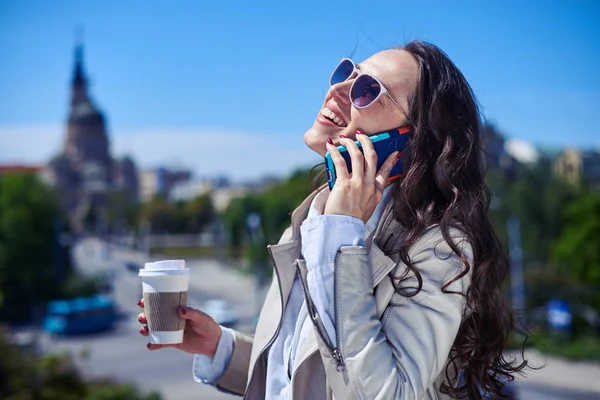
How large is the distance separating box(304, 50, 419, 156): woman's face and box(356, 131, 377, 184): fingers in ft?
0.29

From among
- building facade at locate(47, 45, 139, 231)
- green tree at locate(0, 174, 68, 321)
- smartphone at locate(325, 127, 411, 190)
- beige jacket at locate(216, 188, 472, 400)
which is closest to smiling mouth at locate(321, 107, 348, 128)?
smartphone at locate(325, 127, 411, 190)

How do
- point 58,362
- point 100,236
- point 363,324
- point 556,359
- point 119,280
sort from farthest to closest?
point 100,236 → point 119,280 → point 556,359 → point 58,362 → point 363,324

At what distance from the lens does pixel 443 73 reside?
1.64 metres

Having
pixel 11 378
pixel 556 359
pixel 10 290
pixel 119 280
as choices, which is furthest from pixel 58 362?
pixel 119 280

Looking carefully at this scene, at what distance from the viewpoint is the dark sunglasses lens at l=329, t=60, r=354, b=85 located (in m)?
1.73

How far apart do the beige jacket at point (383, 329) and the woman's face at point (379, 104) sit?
0.24 meters

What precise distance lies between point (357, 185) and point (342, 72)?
367 millimetres

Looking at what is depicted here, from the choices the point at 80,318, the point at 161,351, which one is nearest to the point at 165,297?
the point at 161,351

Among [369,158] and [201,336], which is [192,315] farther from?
[369,158]

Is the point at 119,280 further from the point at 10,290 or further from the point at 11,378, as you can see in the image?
the point at 11,378

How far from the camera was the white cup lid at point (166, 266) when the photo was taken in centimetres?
164

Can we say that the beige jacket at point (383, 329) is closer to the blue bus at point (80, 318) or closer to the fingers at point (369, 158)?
the fingers at point (369, 158)

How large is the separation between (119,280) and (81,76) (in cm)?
5062

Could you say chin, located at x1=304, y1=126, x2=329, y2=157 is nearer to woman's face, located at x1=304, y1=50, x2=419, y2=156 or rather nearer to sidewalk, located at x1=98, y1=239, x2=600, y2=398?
woman's face, located at x1=304, y1=50, x2=419, y2=156
